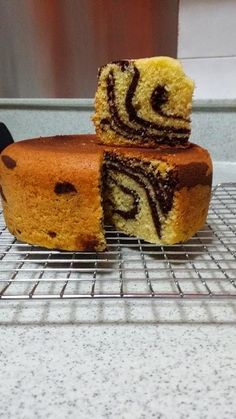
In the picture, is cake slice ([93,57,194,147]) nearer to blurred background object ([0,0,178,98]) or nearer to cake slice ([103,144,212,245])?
cake slice ([103,144,212,245])

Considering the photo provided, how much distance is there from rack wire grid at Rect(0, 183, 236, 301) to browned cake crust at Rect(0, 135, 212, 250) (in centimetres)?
4

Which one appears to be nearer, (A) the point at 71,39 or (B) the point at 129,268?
(B) the point at 129,268

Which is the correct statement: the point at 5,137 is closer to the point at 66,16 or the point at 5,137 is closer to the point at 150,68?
the point at 66,16

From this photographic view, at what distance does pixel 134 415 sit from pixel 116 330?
0.15 metres

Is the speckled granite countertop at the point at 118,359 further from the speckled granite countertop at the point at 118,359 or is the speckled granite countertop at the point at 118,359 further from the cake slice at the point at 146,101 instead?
the cake slice at the point at 146,101

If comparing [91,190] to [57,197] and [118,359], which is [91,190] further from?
[118,359]

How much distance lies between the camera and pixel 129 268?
0.75m

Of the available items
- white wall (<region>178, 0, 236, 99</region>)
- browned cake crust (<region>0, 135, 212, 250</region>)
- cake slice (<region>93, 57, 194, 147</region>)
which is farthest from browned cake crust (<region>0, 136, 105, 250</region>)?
white wall (<region>178, 0, 236, 99</region>)

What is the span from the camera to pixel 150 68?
82 cm

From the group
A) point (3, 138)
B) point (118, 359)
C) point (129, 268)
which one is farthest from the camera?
point (3, 138)

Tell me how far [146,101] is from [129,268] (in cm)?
33

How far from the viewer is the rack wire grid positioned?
646mm

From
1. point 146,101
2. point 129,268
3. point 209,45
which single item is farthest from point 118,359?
point 209,45

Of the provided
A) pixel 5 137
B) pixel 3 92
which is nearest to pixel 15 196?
pixel 5 137
